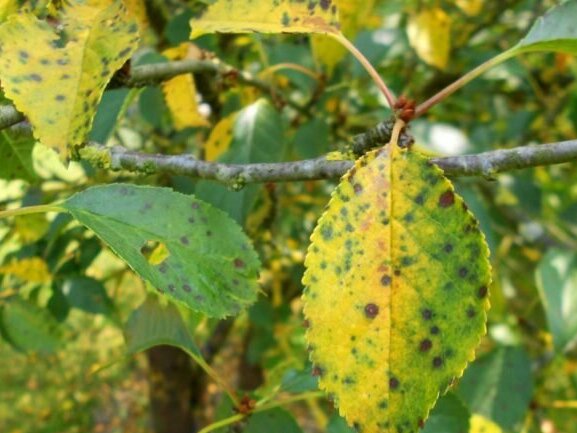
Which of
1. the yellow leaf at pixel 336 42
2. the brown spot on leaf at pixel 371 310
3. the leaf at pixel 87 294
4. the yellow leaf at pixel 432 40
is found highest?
the brown spot on leaf at pixel 371 310

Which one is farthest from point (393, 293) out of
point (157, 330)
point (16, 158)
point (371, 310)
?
point (16, 158)

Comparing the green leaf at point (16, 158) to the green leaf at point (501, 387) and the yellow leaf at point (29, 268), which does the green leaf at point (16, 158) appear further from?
the green leaf at point (501, 387)

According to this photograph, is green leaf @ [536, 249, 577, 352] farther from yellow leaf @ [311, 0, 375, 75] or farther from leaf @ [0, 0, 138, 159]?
leaf @ [0, 0, 138, 159]

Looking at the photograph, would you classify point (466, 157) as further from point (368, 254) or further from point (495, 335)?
point (495, 335)

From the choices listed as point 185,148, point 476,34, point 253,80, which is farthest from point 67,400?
point 253,80

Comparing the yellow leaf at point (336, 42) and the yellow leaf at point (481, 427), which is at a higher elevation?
the yellow leaf at point (336, 42)

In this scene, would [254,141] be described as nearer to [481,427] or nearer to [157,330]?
[157,330]

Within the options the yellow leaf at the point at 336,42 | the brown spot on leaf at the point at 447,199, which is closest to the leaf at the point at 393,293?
the brown spot on leaf at the point at 447,199
